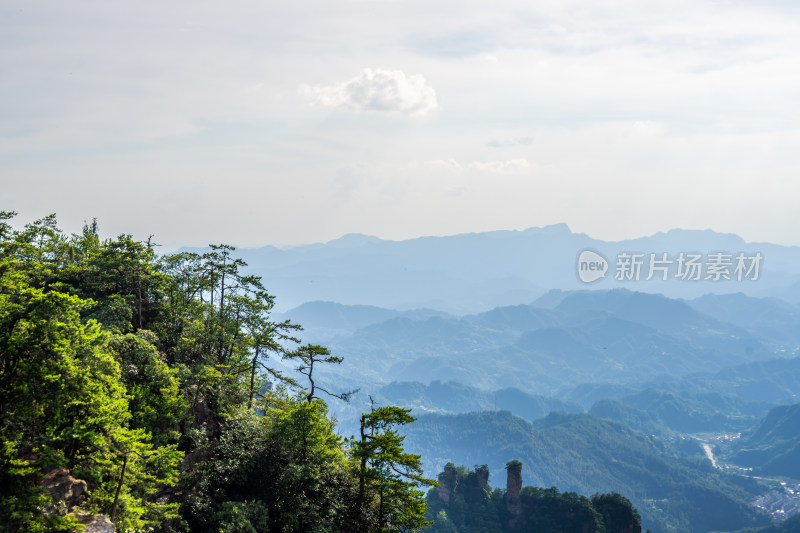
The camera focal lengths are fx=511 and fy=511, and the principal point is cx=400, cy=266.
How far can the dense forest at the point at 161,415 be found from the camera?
20.5 m

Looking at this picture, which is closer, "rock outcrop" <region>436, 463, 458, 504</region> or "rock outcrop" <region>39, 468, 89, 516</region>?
"rock outcrop" <region>39, 468, 89, 516</region>

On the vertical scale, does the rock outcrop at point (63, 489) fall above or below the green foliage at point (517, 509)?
above

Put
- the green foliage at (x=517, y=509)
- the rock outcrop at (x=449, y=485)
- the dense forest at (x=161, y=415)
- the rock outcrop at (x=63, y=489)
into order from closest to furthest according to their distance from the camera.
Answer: the rock outcrop at (x=63, y=489) < the dense forest at (x=161, y=415) < the green foliage at (x=517, y=509) < the rock outcrop at (x=449, y=485)

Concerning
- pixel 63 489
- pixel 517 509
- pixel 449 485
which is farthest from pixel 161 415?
pixel 449 485

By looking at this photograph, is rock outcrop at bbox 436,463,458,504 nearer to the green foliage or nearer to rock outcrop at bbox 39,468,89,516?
the green foliage

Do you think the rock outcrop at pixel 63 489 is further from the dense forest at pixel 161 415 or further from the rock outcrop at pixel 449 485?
the rock outcrop at pixel 449 485

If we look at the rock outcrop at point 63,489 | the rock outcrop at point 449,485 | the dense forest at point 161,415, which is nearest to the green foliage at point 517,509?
the rock outcrop at point 449,485

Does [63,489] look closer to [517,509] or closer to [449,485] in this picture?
[517,509]

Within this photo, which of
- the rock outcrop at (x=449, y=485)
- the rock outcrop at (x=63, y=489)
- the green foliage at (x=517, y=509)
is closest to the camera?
the rock outcrop at (x=63, y=489)

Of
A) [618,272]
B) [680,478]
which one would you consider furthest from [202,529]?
[680,478]

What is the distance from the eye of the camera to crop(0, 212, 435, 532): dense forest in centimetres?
2047

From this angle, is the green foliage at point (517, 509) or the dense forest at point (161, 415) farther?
the green foliage at point (517, 509)

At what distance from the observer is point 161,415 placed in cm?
2762

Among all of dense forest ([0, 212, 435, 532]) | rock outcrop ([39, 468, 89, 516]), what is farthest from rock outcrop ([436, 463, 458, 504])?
rock outcrop ([39, 468, 89, 516])
